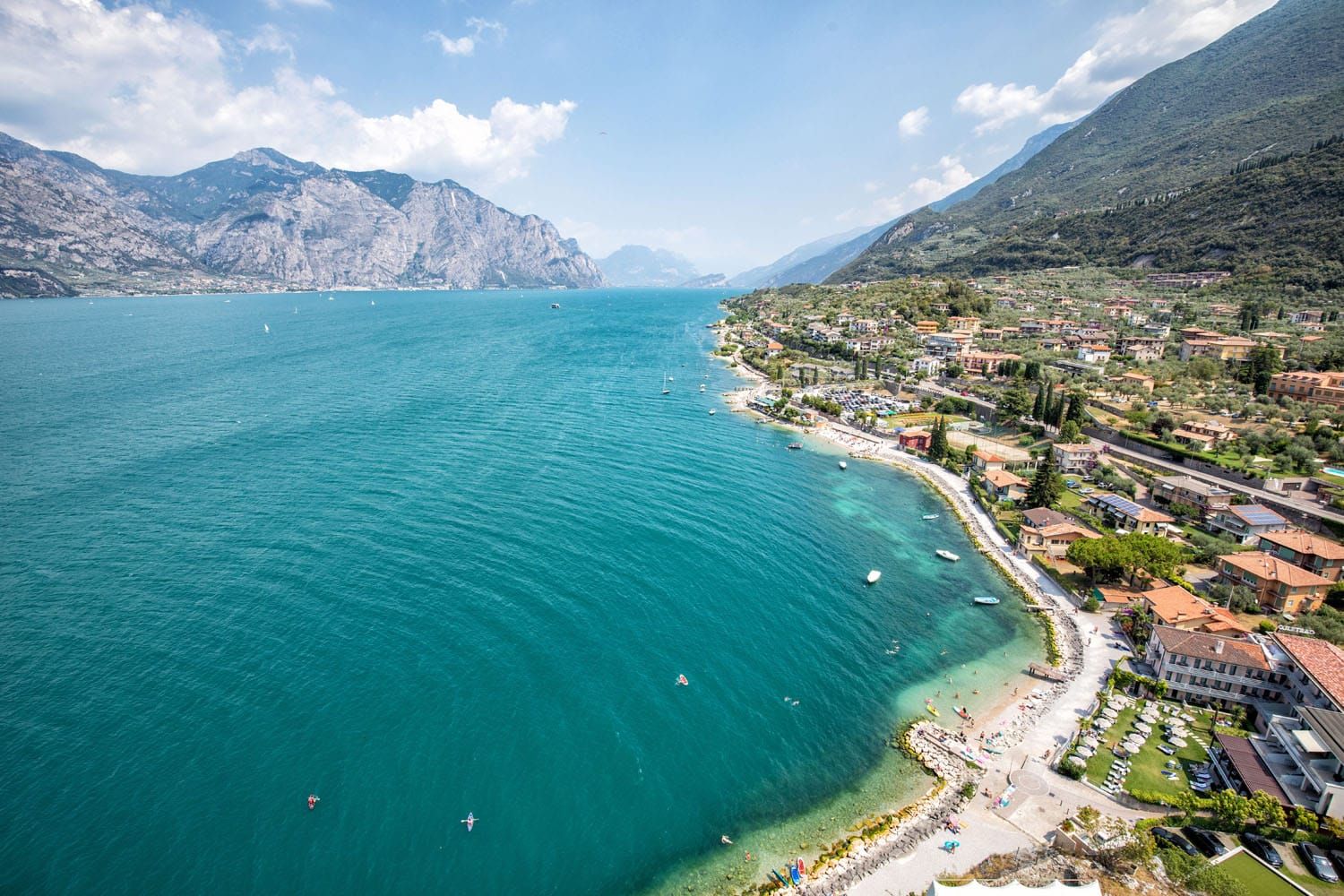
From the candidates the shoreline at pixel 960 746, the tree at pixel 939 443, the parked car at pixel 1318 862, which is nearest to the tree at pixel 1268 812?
the parked car at pixel 1318 862

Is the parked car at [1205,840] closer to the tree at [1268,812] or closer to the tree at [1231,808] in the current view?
the tree at [1231,808]

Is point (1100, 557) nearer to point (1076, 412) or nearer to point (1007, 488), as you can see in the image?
point (1007, 488)

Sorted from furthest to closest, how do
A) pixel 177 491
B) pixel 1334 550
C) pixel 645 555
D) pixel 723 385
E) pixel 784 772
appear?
pixel 723 385 → pixel 177 491 → pixel 645 555 → pixel 1334 550 → pixel 784 772

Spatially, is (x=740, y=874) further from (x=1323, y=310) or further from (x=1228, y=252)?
(x=1228, y=252)

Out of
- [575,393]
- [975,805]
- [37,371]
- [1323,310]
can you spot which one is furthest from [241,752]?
[1323,310]

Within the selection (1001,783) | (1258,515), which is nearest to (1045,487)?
(1258,515)

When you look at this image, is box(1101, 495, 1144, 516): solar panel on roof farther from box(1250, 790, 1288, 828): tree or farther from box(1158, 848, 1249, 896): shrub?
box(1158, 848, 1249, 896): shrub
